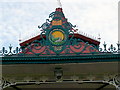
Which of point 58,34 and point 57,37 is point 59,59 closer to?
point 57,37

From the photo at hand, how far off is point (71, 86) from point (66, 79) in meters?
2.98

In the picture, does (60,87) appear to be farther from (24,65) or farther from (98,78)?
(24,65)

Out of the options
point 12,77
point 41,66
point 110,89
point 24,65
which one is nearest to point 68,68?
point 41,66

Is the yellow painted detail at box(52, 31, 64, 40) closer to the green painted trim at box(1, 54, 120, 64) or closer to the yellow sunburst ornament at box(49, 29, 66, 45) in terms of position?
the yellow sunburst ornament at box(49, 29, 66, 45)

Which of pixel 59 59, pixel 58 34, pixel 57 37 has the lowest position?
pixel 59 59

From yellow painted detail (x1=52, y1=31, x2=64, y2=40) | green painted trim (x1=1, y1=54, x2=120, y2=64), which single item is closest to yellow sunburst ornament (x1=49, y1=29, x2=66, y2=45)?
yellow painted detail (x1=52, y1=31, x2=64, y2=40)

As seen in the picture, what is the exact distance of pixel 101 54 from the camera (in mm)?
9969

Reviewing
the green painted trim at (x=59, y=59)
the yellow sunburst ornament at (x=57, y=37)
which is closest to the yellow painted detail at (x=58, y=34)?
the yellow sunburst ornament at (x=57, y=37)

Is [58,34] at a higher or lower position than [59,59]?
higher

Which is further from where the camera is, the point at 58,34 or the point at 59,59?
the point at 58,34

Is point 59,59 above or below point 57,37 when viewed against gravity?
below

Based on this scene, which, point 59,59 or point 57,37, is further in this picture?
point 57,37

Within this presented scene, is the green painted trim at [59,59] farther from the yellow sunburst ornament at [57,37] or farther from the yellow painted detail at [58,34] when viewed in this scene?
the yellow painted detail at [58,34]

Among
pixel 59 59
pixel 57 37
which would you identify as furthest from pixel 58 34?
pixel 59 59
